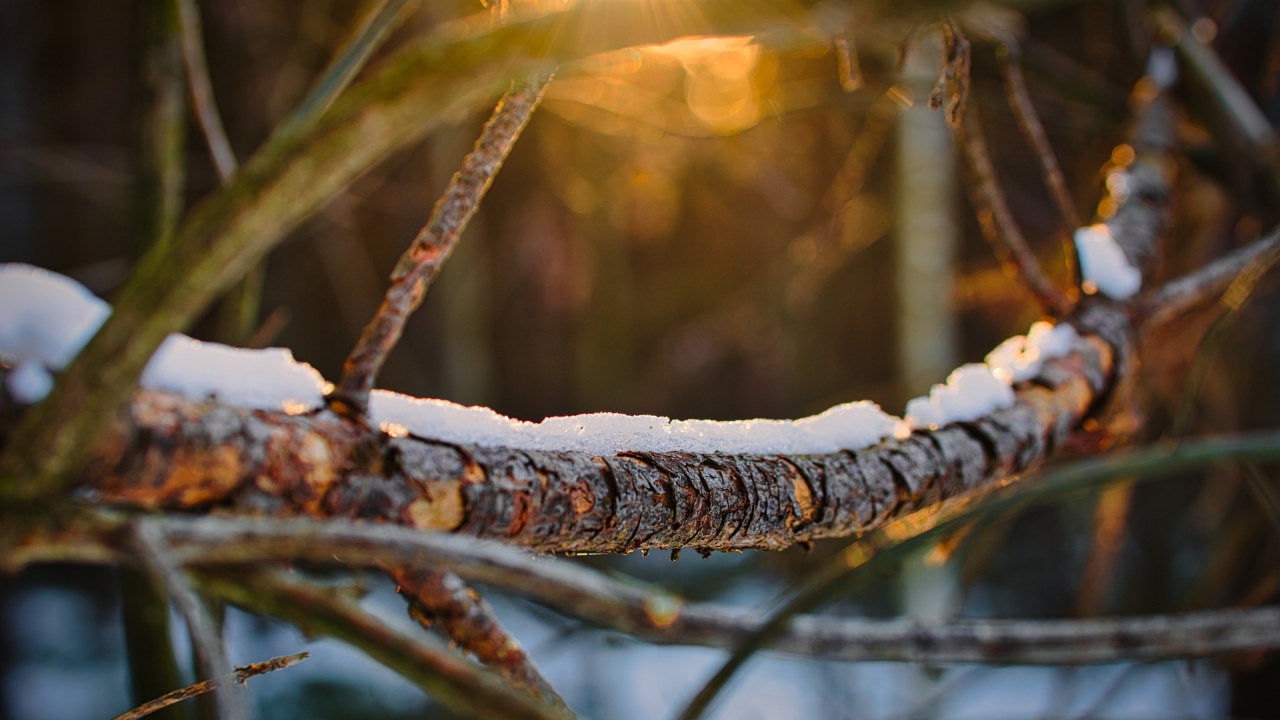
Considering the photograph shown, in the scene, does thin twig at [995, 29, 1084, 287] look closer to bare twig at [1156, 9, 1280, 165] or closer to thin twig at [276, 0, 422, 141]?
bare twig at [1156, 9, 1280, 165]

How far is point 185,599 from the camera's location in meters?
0.32

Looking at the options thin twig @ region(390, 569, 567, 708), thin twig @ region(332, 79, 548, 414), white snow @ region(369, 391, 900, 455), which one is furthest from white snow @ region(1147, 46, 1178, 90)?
thin twig @ region(390, 569, 567, 708)

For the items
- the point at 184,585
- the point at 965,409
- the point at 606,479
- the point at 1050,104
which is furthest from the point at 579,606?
the point at 1050,104

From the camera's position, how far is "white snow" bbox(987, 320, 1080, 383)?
84 cm

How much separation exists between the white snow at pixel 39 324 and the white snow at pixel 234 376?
4cm

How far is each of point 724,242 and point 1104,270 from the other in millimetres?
2969

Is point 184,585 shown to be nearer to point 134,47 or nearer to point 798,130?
point 134,47

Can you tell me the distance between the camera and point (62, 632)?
284 centimetres

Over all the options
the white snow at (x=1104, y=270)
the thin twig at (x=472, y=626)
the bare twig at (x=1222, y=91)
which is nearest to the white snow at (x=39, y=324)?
the thin twig at (x=472, y=626)

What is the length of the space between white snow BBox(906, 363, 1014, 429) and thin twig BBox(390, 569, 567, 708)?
0.40m

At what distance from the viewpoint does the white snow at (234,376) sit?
0.41m

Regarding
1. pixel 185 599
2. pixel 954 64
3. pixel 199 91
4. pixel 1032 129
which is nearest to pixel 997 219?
pixel 1032 129

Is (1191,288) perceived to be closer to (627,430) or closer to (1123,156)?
(1123,156)

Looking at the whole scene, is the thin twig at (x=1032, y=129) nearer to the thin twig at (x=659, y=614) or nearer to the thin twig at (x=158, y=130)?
the thin twig at (x=659, y=614)
